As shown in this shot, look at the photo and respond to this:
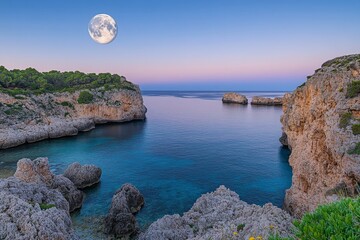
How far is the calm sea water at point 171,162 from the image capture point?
31453mm

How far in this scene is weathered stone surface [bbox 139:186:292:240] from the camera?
54.0 ft

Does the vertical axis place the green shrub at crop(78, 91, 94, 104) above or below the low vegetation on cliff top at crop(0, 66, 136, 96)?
below

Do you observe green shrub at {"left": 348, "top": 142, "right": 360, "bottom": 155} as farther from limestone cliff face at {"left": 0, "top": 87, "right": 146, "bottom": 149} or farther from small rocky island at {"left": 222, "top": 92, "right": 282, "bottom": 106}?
small rocky island at {"left": 222, "top": 92, "right": 282, "bottom": 106}

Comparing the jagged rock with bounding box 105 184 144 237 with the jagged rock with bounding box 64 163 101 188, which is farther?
the jagged rock with bounding box 64 163 101 188

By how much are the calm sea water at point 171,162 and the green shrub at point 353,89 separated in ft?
47.3

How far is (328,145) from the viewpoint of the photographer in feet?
68.4

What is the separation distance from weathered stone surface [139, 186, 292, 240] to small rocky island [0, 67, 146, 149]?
46.0 meters

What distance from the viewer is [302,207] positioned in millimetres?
22562

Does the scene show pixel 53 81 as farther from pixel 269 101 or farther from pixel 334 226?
pixel 334 226

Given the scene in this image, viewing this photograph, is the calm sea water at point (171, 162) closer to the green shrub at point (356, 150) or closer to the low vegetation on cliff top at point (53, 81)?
the green shrub at point (356, 150)

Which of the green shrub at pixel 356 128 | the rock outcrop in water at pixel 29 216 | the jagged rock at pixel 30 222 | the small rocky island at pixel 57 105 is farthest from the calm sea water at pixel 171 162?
the green shrub at pixel 356 128

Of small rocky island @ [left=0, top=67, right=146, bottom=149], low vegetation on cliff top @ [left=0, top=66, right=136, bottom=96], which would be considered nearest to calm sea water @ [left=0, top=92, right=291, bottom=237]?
small rocky island @ [left=0, top=67, right=146, bottom=149]

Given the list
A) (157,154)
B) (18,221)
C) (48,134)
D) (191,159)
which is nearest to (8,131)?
(48,134)

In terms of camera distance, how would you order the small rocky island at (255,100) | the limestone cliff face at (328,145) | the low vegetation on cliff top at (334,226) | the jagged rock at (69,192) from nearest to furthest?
the low vegetation on cliff top at (334,226) < the limestone cliff face at (328,145) < the jagged rock at (69,192) < the small rocky island at (255,100)
